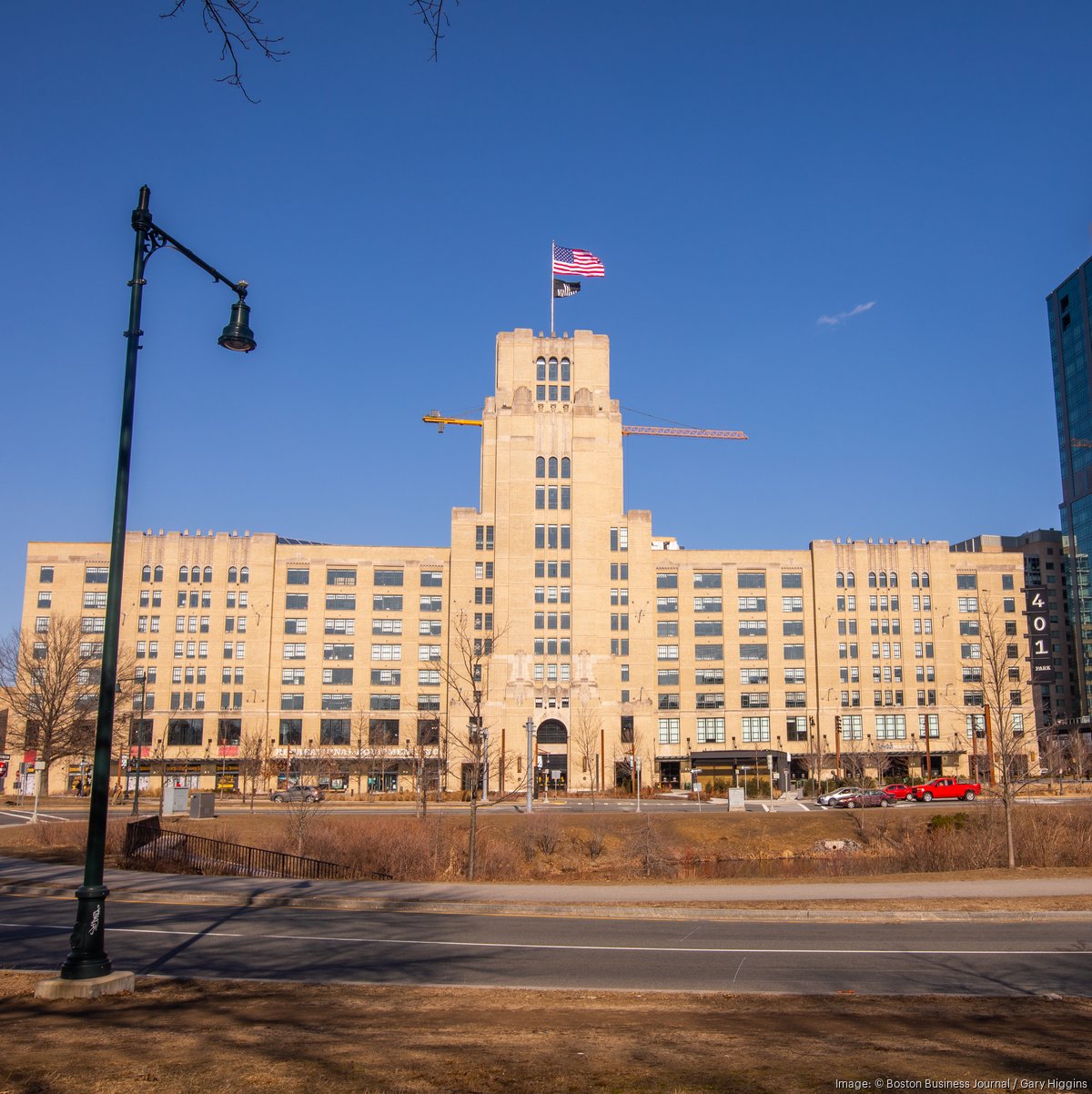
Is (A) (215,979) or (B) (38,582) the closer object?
(A) (215,979)

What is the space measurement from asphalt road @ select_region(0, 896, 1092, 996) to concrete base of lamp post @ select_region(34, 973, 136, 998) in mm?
2050

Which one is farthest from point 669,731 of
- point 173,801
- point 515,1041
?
point 515,1041

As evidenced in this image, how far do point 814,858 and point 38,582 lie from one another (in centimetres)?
7989

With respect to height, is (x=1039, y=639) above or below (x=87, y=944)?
above

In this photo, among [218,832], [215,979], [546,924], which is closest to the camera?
[215,979]

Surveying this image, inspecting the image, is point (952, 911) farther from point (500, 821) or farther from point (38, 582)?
point (38, 582)

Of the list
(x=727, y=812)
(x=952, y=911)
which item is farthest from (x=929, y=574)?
(x=952, y=911)

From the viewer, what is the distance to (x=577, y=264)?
8312 centimetres

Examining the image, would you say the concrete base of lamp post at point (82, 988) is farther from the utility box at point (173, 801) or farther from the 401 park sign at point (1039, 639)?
the 401 park sign at point (1039, 639)

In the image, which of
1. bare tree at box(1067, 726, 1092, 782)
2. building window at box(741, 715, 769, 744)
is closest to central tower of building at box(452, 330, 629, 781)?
building window at box(741, 715, 769, 744)

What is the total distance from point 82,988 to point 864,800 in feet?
194

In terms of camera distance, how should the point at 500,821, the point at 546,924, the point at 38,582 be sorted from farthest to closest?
the point at 38,582, the point at 500,821, the point at 546,924

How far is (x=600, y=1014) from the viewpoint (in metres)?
11.3

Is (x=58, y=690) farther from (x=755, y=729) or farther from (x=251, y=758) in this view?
(x=755, y=729)
